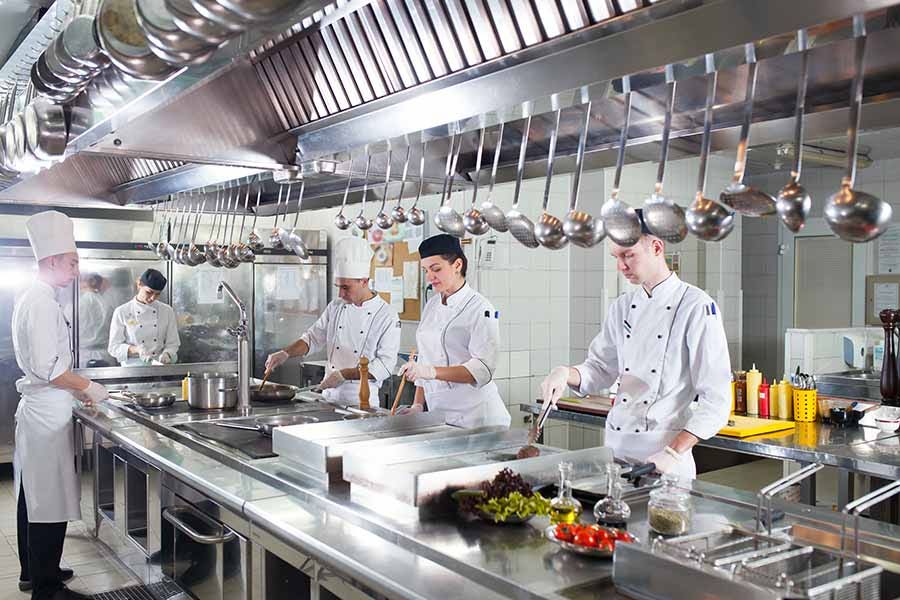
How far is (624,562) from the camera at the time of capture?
64.7 inches

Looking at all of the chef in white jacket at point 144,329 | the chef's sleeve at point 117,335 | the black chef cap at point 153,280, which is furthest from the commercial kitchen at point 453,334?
the chef's sleeve at point 117,335

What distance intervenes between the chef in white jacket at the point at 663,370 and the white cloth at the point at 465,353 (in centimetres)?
69

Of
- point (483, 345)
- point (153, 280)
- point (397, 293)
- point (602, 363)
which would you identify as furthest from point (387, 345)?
point (153, 280)

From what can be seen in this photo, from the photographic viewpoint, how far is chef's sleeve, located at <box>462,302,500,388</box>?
3.71 m

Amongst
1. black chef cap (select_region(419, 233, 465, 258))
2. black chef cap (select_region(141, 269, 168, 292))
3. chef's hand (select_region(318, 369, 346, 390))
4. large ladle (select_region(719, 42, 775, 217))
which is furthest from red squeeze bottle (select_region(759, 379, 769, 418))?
black chef cap (select_region(141, 269, 168, 292))

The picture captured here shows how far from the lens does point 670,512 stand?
6.33 ft

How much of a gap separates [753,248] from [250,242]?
19.7ft

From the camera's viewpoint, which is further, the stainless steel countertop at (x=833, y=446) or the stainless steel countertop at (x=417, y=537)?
the stainless steel countertop at (x=833, y=446)

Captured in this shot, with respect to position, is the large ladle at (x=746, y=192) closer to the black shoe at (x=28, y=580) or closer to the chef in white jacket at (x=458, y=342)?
the chef in white jacket at (x=458, y=342)

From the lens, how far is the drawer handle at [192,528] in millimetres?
2578

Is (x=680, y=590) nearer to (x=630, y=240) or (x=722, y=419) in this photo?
(x=630, y=240)

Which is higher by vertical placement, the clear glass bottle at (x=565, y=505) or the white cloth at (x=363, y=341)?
the white cloth at (x=363, y=341)

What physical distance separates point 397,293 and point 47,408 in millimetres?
3408

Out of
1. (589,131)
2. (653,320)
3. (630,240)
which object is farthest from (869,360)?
(630,240)
